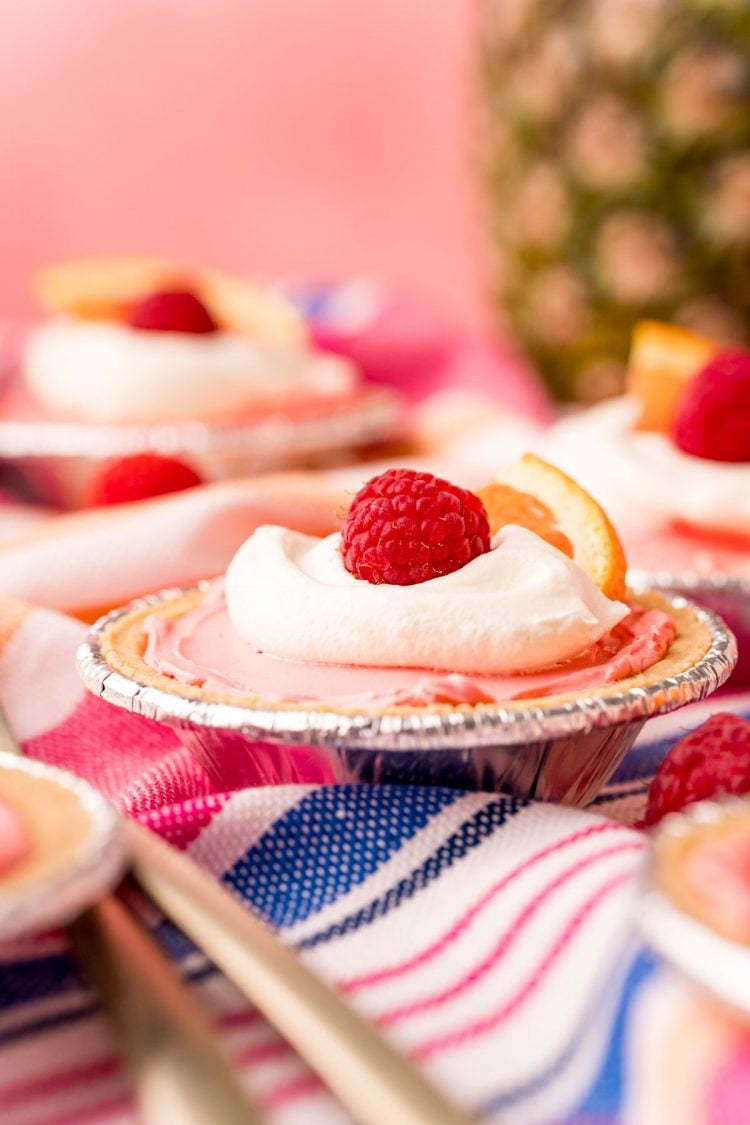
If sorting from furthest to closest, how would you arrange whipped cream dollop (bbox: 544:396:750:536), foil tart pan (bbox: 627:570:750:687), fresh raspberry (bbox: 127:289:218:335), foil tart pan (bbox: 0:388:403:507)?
fresh raspberry (bbox: 127:289:218:335), foil tart pan (bbox: 0:388:403:507), whipped cream dollop (bbox: 544:396:750:536), foil tart pan (bbox: 627:570:750:687)

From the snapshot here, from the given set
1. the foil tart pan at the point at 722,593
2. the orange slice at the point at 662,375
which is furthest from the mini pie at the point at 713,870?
the orange slice at the point at 662,375

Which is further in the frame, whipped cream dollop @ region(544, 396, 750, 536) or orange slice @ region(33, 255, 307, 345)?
orange slice @ region(33, 255, 307, 345)

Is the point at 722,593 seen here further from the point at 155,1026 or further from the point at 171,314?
the point at 171,314

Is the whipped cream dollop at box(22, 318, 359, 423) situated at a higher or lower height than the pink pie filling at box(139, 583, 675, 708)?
lower

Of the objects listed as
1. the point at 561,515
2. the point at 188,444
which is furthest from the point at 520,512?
the point at 188,444

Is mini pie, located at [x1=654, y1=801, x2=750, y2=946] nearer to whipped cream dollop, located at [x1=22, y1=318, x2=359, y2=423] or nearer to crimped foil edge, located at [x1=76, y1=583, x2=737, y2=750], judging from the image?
crimped foil edge, located at [x1=76, y1=583, x2=737, y2=750]

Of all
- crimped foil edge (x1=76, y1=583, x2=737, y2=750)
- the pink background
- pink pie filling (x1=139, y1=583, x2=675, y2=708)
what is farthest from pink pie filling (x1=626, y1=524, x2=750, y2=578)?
the pink background

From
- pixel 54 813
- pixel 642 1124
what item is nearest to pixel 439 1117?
pixel 642 1124

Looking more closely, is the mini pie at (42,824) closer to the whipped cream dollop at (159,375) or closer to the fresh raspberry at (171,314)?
the whipped cream dollop at (159,375)
